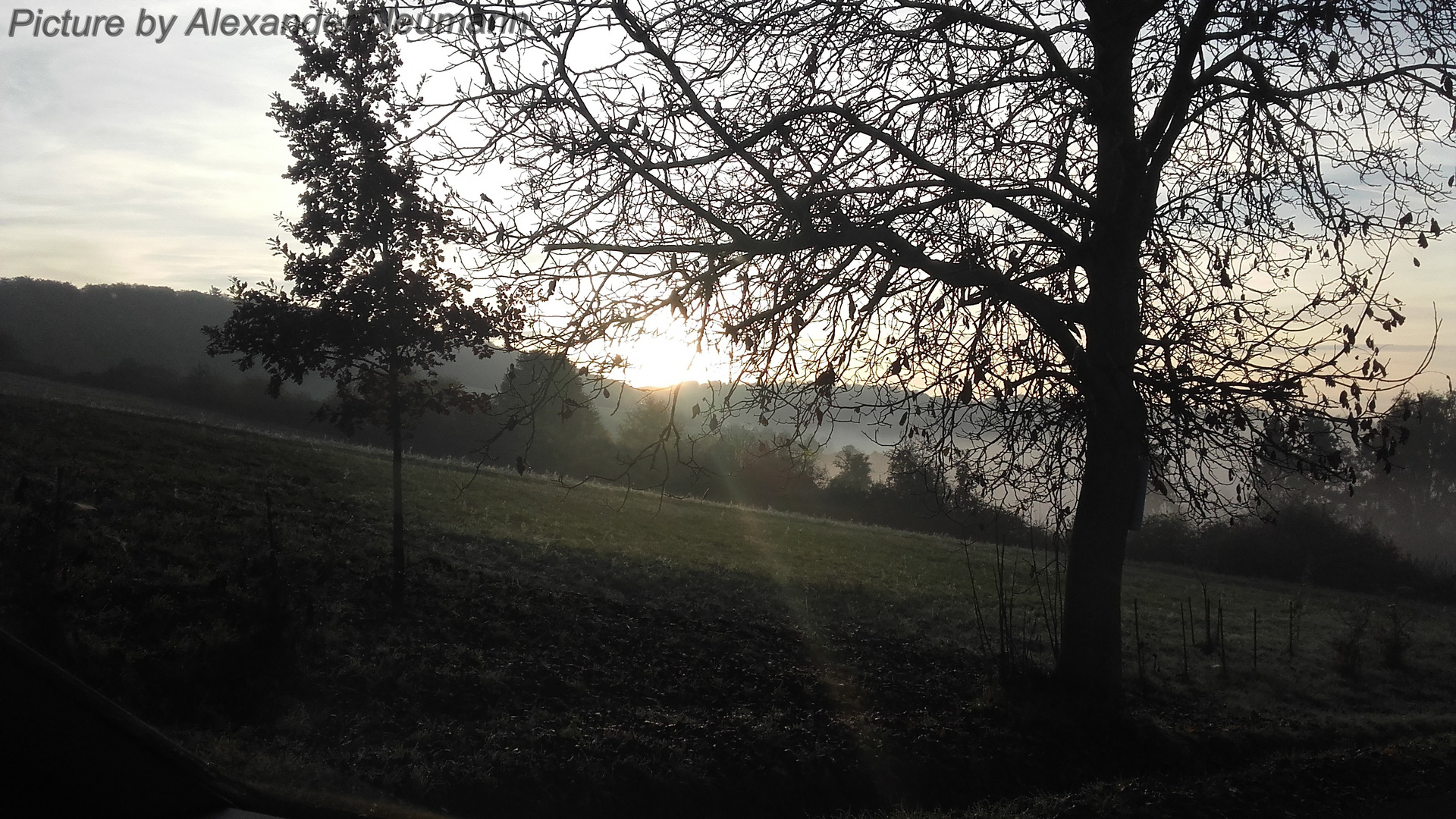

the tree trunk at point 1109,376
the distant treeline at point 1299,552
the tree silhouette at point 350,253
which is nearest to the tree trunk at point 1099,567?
the tree trunk at point 1109,376

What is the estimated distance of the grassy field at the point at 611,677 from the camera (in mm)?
5957

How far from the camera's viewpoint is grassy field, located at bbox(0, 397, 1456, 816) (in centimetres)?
596

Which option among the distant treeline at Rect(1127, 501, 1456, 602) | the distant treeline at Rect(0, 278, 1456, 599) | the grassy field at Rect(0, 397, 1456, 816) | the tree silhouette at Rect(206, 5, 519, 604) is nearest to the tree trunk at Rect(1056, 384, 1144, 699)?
the grassy field at Rect(0, 397, 1456, 816)

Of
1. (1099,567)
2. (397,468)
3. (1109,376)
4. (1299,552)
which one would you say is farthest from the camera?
(1299,552)

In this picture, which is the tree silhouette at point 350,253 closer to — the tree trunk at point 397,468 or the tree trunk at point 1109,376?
the tree trunk at point 397,468

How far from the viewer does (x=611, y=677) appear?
27.9 feet

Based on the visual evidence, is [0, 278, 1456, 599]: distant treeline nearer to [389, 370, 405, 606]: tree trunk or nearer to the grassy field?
[389, 370, 405, 606]: tree trunk

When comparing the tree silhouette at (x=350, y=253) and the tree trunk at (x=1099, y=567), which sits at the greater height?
the tree silhouette at (x=350, y=253)

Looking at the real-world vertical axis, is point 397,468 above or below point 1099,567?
above

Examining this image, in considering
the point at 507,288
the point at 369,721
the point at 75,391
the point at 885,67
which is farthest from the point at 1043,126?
the point at 75,391

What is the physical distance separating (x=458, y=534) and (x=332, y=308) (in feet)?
24.5

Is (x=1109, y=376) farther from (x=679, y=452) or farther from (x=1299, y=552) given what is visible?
(x=1299, y=552)

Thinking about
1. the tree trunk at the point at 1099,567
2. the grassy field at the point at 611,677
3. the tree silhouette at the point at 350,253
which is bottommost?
the grassy field at the point at 611,677

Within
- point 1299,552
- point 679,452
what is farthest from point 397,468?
point 1299,552
